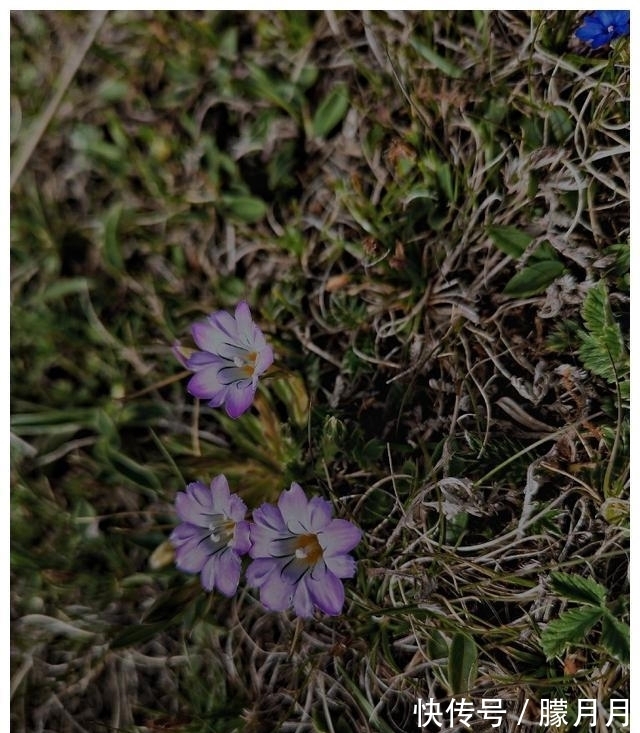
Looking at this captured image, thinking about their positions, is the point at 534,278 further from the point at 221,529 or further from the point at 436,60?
the point at 221,529

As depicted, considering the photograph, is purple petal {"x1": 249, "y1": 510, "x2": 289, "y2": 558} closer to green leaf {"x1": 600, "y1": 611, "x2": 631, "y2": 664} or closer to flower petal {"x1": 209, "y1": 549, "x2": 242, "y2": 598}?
flower petal {"x1": 209, "y1": 549, "x2": 242, "y2": 598}

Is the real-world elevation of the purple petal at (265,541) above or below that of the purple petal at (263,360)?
below

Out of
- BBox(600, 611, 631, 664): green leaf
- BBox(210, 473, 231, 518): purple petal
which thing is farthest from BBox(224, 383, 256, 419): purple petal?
BBox(600, 611, 631, 664): green leaf

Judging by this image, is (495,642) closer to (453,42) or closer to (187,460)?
(187,460)

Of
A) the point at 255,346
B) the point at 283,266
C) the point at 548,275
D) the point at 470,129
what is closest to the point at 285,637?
the point at 255,346

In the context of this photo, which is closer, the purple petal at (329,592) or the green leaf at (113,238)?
the purple petal at (329,592)

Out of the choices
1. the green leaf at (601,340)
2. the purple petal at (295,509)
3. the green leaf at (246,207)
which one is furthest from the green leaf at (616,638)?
the green leaf at (246,207)

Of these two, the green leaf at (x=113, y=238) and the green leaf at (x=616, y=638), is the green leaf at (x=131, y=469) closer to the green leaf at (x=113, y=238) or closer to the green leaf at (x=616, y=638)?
the green leaf at (x=113, y=238)

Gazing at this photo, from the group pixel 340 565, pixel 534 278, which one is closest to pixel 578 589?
pixel 340 565
